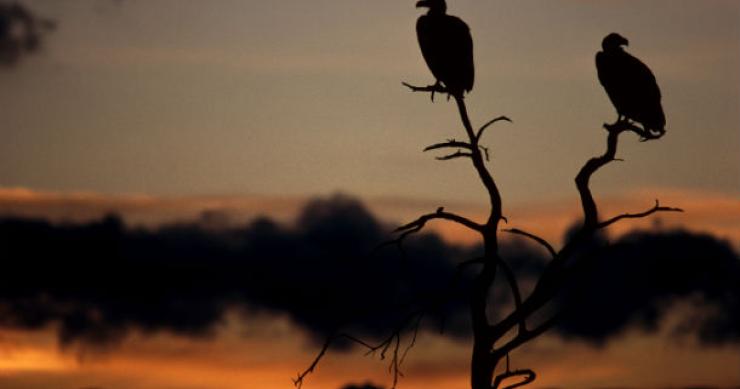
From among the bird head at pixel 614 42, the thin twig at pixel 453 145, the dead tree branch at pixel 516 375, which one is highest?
the bird head at pixel 614 42

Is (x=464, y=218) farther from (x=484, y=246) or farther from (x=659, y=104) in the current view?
(x=659, y=104)

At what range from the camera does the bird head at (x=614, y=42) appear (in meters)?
16.6

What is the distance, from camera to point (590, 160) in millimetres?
13156

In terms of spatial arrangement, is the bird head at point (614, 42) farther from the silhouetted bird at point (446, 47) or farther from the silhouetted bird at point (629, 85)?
the silhouetted bird at point (446, 47)

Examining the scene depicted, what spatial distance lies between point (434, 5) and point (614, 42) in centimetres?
266

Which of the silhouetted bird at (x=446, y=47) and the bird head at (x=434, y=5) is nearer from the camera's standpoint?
the silhouetted bird at (x=446, y=47)

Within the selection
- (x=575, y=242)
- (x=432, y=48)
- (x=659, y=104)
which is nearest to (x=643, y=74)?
(x=659, y=104)

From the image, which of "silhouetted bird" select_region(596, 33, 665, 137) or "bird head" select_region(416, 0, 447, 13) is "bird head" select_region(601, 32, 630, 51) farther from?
"bird head" select_region(416, 0, 447, 13)

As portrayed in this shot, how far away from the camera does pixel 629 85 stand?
16.1 m

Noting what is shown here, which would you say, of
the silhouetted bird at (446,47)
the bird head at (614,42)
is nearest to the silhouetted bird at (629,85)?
the bird head at (614,42)

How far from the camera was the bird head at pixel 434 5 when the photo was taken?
16703 millimetres

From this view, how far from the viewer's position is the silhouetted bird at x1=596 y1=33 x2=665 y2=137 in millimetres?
15891

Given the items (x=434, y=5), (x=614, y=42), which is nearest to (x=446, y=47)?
(x=434, y=5)

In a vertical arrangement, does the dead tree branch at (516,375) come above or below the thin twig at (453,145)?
below
